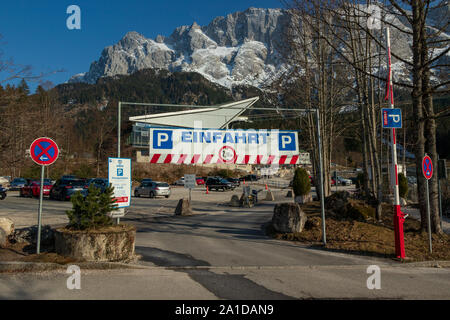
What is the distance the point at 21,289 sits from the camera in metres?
5.37

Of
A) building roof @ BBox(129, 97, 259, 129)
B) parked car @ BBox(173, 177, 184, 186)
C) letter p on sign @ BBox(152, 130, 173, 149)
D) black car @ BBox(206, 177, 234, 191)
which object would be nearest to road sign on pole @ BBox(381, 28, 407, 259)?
letter p on sign @ BBox(152, 130, 173, 149)

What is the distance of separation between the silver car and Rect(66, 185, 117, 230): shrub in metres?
22.1

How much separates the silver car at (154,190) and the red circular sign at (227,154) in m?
20.2

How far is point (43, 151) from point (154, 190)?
2226 centimetres

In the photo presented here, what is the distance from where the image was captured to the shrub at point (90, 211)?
7375mm

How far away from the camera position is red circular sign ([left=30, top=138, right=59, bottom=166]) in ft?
25.2

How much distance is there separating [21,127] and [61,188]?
598 inches

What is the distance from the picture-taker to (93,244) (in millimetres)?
7012

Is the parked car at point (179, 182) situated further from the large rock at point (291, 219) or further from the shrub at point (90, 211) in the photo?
the shrub at point (90, 211)

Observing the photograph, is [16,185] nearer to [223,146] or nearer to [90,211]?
[223,146]

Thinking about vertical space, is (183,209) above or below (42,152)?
below

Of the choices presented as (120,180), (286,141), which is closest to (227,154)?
(286,141)
